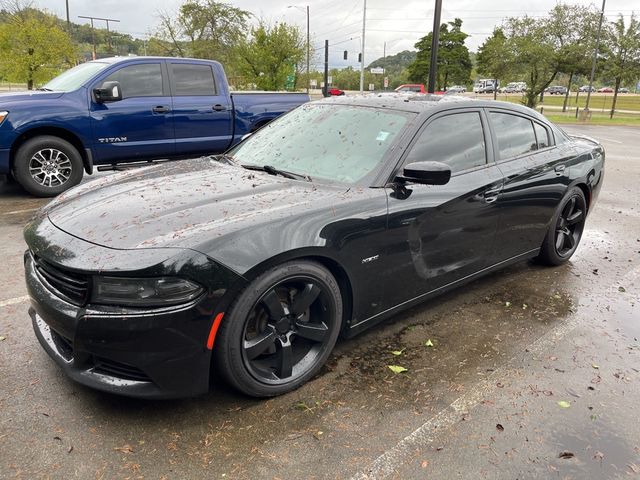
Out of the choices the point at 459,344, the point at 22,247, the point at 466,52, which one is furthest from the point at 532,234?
the point at 466,52

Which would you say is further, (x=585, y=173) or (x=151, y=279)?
(x=585, y=173)

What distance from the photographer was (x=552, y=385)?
117 inches

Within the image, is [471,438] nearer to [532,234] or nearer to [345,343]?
[345,343]

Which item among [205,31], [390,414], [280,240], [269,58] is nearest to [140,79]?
[280,240]

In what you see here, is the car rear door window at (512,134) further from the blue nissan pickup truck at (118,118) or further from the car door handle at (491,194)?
the blue nissan pickup truck at (118,118)

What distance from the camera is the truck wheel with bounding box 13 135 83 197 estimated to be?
6.77 m

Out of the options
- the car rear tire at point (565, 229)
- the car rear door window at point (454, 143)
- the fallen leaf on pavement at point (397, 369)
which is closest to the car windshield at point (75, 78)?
the car rear door window at point (454, 143)

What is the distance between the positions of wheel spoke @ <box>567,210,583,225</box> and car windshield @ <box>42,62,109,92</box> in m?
6.53

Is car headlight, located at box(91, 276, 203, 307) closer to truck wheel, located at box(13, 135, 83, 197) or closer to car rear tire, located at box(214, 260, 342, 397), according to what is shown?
car rear tire, located at box(214, 260, 342, 397)

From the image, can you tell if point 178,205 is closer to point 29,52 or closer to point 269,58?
point 29,52

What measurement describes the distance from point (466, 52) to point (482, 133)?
208 ft

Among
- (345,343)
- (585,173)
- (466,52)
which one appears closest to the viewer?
(345,343)

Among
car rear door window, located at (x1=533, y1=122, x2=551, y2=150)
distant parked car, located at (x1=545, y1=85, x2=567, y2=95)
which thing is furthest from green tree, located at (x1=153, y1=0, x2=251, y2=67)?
distant parked car, located at (x1=545, y1=85, x2=567, y2=95)

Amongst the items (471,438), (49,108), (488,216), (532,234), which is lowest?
(471,438)
